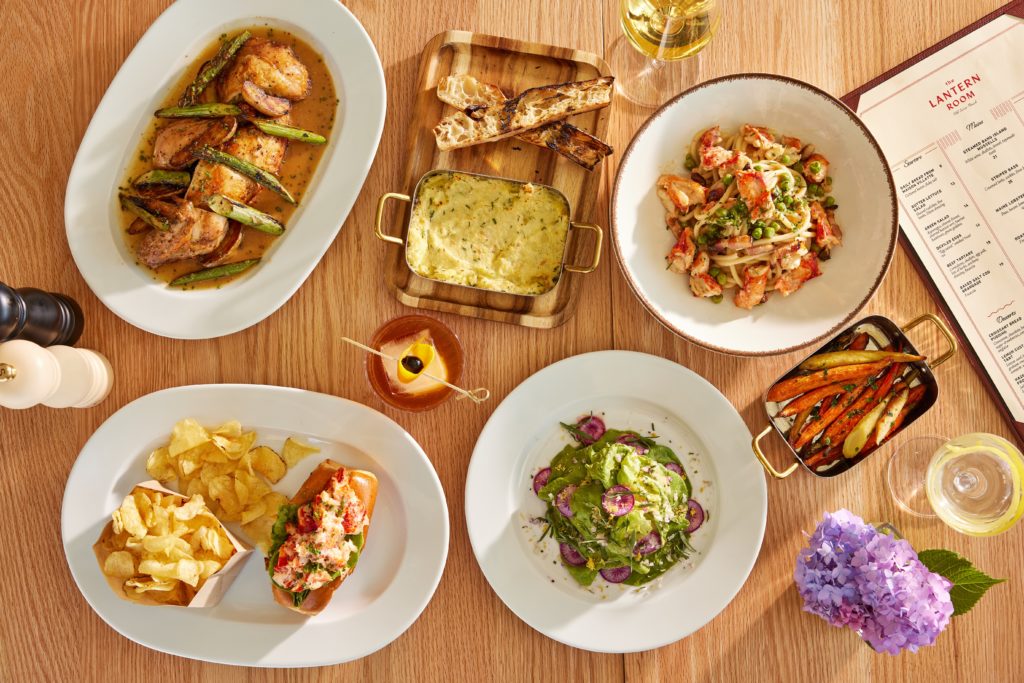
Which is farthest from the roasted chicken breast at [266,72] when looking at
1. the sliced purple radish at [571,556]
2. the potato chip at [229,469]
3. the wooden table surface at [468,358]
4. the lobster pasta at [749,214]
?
the sliced purple radish at [571,556]

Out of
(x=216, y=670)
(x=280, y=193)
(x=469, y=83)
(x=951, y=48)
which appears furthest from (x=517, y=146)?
(x=216, y=670)

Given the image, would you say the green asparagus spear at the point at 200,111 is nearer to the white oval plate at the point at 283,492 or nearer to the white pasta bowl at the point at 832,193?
the white oval plate at the point at 283,492

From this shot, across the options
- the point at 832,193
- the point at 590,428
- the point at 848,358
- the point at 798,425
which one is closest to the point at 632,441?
the point at 590,428

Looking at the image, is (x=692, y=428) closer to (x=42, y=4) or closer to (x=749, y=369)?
(x=749, y=369)

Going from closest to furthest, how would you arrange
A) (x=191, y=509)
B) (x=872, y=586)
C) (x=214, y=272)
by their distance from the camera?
1. (x=872, y=586)
2. (x=191, y=509)
3. (x=214, y=272)

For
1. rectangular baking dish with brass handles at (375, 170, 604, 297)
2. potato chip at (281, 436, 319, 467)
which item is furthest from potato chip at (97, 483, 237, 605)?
rectangular baking dish with brass handles at (375, 170, 604, 297)

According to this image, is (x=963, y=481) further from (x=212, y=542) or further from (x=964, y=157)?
(x=212, y=542)
